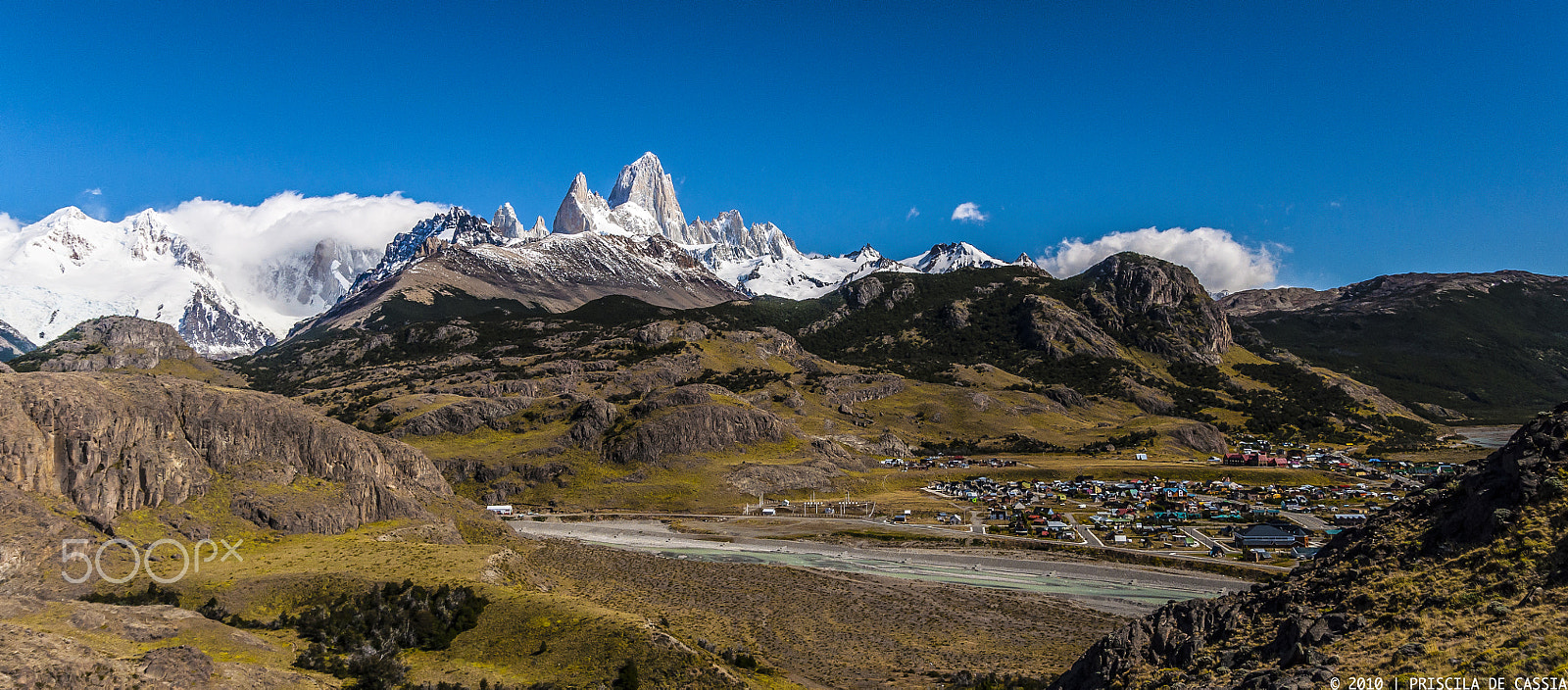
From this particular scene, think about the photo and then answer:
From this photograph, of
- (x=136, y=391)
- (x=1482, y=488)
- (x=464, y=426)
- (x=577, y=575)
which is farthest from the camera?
(x=464, y=426)

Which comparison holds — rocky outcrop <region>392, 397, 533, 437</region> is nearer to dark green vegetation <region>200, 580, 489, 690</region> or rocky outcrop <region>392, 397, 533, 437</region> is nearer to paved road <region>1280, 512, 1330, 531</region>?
dark green vegetation <region>200, 580, 489, 690</region>


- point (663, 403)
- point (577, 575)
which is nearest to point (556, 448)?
point (663, 403)

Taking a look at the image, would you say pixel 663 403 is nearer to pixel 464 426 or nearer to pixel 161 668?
pixel 464 426

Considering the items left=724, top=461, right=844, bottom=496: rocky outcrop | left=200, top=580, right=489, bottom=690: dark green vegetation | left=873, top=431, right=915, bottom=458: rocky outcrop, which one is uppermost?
left=873, top=431, right=915, bottom=458: rocky outcrop

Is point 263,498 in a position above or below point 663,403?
below

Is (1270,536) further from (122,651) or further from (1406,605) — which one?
(122,651)

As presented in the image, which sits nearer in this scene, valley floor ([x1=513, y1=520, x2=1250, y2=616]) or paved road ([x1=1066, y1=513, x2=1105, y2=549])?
valley floor ([x1=513, y1=520, x2=1250, y2=616])

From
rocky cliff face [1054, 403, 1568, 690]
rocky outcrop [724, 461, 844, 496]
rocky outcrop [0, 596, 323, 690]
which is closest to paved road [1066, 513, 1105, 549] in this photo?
rocky outcrop [724, 461, 844, 496]

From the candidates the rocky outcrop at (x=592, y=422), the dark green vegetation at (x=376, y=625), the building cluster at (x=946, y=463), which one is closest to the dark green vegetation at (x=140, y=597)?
the dark green vegetation at (x=376, y=625)
